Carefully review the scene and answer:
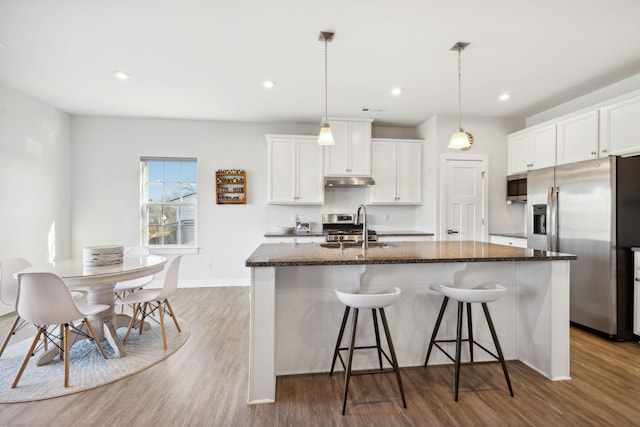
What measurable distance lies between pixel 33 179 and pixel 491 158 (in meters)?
6.49

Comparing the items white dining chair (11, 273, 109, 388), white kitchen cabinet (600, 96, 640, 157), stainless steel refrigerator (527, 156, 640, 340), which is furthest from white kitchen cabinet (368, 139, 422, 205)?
white dining chair (11, 273, 109, 388)

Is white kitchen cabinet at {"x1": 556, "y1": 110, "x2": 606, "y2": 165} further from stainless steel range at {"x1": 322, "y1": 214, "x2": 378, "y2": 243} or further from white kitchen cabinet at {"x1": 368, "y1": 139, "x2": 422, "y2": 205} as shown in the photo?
stainless steel range at {"x1": 322, "y1": 214, "x2": 378, "y2": 243}

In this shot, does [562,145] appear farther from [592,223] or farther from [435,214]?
[435,214]

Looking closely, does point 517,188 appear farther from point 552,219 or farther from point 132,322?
point 132,322

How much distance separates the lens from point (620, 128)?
10.5 ft

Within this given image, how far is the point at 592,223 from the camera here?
9.98 feet

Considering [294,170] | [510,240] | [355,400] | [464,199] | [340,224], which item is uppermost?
[294,170]

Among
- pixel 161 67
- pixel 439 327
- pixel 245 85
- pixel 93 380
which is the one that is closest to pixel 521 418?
pixel 439 327

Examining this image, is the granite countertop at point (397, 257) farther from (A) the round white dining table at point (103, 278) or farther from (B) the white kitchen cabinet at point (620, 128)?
(B) the white kitchen cabinet at point (620, 128)

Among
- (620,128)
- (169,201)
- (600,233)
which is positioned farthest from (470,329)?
(169,201)

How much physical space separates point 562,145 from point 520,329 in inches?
103

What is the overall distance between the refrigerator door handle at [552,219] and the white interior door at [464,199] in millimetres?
1281

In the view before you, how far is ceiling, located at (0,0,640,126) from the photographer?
225cm

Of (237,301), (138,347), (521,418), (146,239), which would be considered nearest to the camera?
(521,418)
